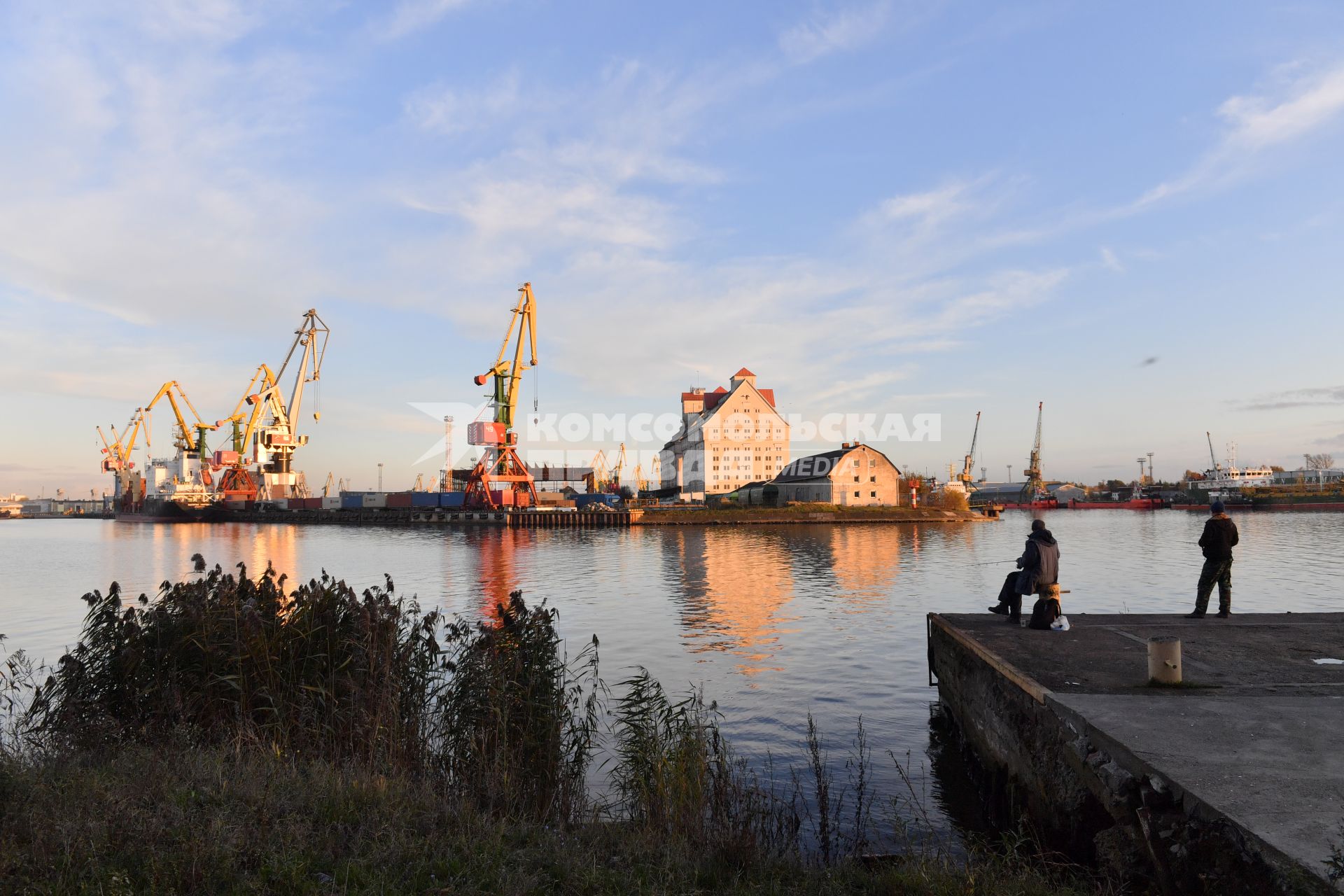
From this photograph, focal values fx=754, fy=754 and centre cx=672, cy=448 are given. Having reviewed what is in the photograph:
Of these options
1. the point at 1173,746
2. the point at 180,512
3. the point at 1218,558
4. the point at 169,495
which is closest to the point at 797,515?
the point at 1218,558

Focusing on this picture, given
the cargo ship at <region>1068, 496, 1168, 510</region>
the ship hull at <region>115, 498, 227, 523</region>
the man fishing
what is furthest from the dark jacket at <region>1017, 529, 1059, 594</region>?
the cargo ship at <region>1068, 496, 1168, 510</region>

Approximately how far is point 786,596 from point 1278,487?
170 metres

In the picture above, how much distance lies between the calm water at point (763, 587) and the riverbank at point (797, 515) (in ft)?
63.8

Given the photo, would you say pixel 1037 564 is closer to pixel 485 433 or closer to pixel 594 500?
pixel 485 433

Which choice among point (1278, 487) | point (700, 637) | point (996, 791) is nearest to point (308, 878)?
point (996, 791)

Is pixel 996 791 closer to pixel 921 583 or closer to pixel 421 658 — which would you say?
A: pixel 421 658

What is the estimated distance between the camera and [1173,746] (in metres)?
6.81

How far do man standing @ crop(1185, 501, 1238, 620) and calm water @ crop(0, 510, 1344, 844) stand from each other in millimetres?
5304

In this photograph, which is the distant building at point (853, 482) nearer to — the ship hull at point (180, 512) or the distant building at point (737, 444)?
the distant building at point (737, 444)

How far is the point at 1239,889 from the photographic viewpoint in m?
5.02

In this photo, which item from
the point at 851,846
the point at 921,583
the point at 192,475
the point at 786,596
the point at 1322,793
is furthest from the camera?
the point at 192,475

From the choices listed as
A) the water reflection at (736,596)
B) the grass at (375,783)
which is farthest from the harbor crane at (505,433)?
the grass at (375,783)

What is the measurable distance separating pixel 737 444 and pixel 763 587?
10590 centimetres

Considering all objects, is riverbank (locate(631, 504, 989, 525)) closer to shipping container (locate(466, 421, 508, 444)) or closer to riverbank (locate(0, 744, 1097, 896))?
shipping container (locate(466, 421, 508, 444))
